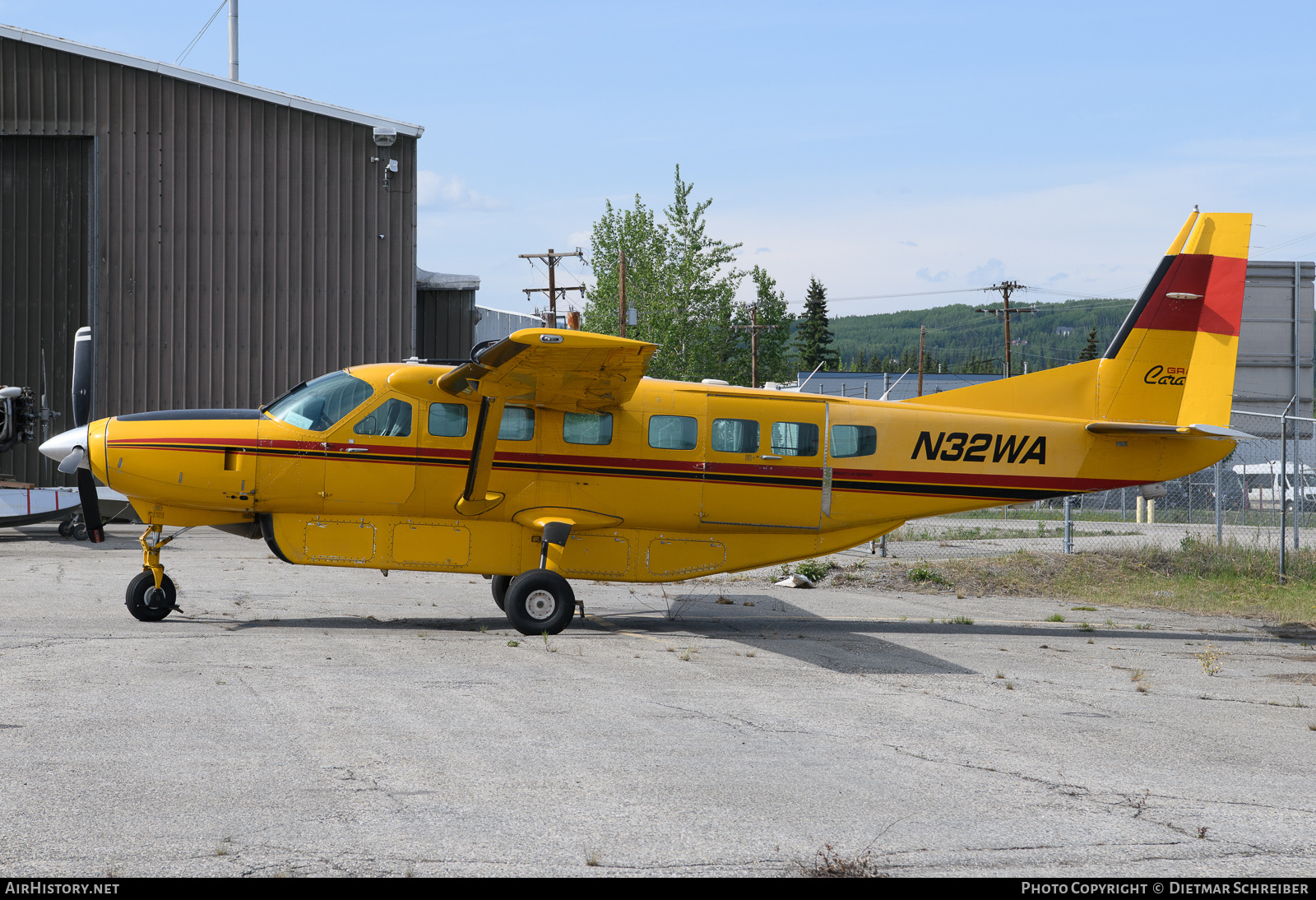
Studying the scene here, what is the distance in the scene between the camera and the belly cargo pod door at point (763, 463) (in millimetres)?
11781

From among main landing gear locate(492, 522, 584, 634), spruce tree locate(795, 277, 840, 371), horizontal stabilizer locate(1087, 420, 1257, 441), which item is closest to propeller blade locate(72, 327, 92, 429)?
main landing gear locate(492, 522, 584, 634)

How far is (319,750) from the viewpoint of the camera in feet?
19.3

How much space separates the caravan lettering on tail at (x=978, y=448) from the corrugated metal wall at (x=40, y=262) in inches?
777

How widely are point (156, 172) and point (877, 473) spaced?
18934 millimetres

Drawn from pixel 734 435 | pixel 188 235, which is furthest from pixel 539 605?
pixel 188 235

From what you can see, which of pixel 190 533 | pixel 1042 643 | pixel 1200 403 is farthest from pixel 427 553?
pixel 190 533

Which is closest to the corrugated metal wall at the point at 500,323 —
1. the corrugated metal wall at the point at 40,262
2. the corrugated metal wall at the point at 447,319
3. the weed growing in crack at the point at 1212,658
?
the corrugated metal wall at the point at 447,319

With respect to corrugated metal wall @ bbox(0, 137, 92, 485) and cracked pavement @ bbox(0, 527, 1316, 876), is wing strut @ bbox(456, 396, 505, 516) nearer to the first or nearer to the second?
cracked pavement @ bbox(0, 527, 1316, 876)

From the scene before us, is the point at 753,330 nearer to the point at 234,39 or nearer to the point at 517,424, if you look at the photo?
the point at 234,39

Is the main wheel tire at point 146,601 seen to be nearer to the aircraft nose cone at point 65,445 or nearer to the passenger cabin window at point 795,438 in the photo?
the aircraft nose cone at point 65,445

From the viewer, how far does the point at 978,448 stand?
12266 mm

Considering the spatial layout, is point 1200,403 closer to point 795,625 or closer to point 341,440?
point 795,625

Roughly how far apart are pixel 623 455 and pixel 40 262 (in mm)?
18678
